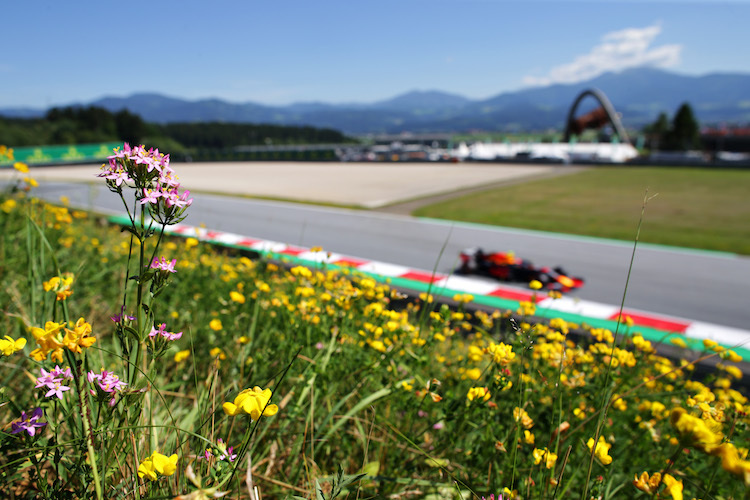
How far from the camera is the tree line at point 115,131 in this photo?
68938 millimetres

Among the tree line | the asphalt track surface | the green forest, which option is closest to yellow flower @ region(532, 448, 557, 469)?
the asphalt track surface

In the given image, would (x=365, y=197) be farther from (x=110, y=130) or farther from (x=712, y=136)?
(x=712, y=136)

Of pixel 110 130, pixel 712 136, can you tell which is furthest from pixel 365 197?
pixel 712 136

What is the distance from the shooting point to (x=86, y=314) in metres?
3.17

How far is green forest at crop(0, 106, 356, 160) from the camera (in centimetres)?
6725

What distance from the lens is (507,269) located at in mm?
7523

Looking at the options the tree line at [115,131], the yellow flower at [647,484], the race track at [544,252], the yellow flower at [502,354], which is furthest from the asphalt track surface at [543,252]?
the tree line at [115,131]

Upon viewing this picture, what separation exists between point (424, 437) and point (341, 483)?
127cm

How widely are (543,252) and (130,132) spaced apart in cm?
7809

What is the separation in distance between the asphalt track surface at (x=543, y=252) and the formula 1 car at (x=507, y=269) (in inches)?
23.5

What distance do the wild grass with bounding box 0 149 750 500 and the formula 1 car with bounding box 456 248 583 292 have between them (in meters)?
4.52

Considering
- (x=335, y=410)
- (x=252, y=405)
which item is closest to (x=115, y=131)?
(x=335, y=410)

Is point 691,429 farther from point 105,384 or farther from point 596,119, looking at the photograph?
point 596,119

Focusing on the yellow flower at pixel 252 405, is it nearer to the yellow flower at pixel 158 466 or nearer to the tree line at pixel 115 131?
the yellow flower at pixel 158 466
